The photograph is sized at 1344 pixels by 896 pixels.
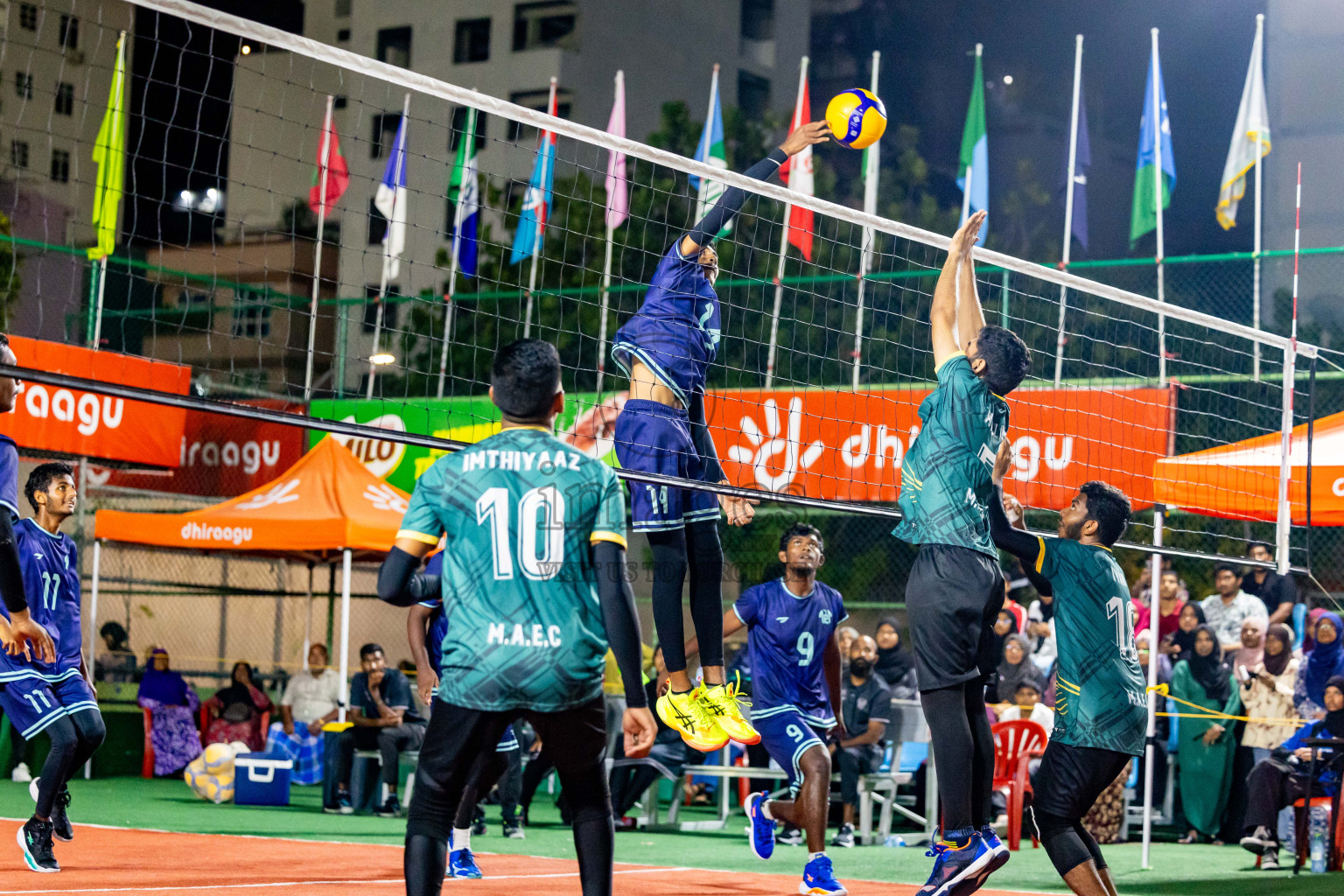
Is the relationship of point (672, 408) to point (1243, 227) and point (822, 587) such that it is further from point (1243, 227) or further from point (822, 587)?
point (1243, 227)

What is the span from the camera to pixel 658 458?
603 centimetres

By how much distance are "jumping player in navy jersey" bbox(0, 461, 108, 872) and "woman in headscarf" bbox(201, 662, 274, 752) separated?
8370 mm

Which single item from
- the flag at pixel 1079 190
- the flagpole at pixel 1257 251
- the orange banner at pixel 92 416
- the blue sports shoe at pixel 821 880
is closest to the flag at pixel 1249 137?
the flagpole at pixel 1257 251

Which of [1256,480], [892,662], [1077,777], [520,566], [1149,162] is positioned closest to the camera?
[520,566]

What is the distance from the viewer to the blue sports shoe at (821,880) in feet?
23.2

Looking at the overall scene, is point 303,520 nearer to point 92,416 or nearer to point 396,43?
point 92,416

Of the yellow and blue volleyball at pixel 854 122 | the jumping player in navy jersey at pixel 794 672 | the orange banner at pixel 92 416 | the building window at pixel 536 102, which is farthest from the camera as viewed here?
the building window at pixel 536 102

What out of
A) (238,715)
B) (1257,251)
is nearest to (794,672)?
(1257,251)

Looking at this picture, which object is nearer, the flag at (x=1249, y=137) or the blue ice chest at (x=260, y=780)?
the blue ice chest at (x=260, y=780)

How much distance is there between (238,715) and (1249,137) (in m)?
12.9

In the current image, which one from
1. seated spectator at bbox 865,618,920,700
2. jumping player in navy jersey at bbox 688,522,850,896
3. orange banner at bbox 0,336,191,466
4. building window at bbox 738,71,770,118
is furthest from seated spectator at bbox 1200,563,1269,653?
building window at bbox 738,71,770,118

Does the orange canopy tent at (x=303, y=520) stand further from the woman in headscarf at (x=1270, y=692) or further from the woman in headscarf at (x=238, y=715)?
the woman in headscarf at (x=1270, y=692)

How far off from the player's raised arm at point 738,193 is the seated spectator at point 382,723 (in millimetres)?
7458

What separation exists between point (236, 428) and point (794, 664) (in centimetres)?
1183
